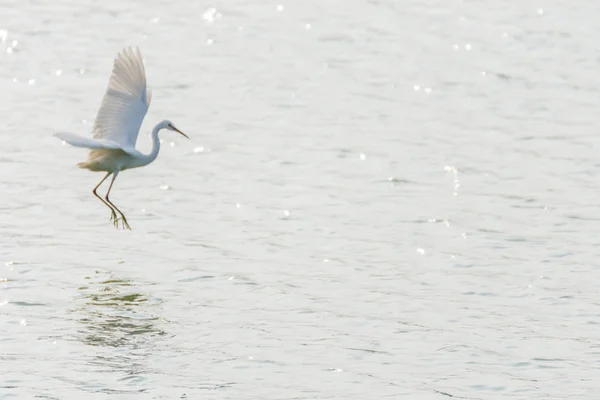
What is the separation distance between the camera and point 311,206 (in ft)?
52.5

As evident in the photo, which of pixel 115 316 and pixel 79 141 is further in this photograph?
pixel 79 141

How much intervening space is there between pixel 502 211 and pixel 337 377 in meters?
5.21

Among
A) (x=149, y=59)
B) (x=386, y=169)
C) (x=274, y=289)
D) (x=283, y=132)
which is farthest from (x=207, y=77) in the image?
(x=274, y=289)

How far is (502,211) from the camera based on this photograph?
15898mm

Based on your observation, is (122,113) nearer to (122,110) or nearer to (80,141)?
(122,110)

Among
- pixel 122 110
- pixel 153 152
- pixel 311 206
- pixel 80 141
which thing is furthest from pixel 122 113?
pixel 311 206

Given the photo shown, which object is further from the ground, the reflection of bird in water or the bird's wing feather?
the bird's wing feather

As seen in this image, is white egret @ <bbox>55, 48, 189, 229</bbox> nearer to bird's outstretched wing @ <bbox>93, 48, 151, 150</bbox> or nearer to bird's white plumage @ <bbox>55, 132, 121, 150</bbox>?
bird's outstretched wing @ <bbox>93, 48, 151, 150</bbox>

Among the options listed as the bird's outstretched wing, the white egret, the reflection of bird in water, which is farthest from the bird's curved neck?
the reflection of bird in water

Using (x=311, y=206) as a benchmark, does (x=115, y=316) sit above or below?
above

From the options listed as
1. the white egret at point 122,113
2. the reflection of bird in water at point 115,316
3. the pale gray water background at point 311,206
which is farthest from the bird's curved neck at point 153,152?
the reflection of bird in water at point 115,316

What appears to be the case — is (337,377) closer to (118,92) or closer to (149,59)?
(118,92)

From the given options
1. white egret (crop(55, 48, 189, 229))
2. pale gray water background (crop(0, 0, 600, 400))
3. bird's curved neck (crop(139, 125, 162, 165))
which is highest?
white egret (crop(55, 48, 189, 229))

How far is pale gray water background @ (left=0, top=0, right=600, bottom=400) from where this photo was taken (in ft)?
38.0
